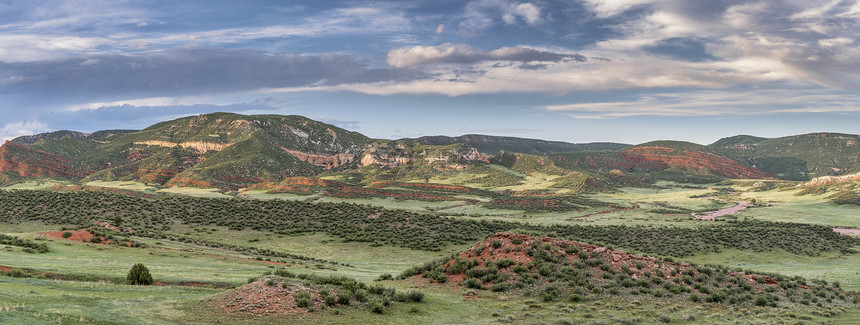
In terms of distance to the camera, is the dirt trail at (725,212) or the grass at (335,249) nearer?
the grass at (335,249)

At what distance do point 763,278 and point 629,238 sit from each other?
36.2m

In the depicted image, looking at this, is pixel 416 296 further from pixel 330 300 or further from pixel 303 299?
pixel 303 299

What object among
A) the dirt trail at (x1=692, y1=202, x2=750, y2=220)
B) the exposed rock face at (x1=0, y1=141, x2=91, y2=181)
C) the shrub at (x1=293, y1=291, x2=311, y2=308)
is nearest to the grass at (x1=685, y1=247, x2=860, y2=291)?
the shrub at (x1=293, y1=291, x2=311, y2=308)

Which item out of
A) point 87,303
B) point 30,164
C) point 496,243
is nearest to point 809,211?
point 496,243

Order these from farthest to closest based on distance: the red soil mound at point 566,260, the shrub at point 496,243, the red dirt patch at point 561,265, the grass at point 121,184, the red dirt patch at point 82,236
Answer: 1. the grass at point 121,184
2. the red dirt patch at point 82,236
3. the shrub at point 496,243
4. the red soil mound at point 566,260
5. the red dirt patch at point 561,265

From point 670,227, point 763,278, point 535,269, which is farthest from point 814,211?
point 535,269

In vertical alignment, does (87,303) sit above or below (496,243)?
above

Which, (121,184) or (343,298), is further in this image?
(121,184)

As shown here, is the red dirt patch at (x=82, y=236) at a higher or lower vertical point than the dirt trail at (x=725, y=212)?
higher

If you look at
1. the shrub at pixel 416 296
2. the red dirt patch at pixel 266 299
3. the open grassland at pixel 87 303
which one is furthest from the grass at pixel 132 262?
the shrub at pixel 416 296

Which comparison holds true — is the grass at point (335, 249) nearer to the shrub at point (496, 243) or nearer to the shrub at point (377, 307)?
the shrub at point (496, 243)

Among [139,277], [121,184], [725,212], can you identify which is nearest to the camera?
[139,277]

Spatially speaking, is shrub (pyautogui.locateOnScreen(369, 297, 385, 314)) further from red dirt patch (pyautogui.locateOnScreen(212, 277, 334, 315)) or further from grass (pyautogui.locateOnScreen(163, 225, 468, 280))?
grass (pyautogui.locateOnScreen(163, 225, 468, 280))

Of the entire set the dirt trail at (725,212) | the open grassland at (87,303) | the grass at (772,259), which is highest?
A: the open grassland at (87,303)
